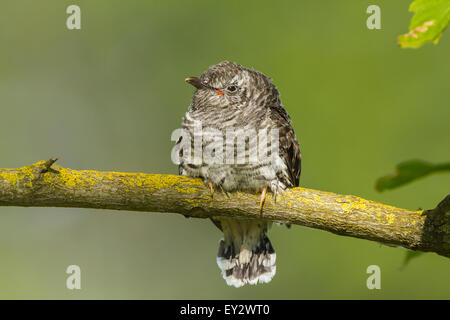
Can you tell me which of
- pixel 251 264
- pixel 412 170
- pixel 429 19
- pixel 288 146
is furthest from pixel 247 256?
pixel 429 19

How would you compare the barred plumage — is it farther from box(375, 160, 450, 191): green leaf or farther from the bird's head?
box(375, 160, 450, 191): green leaf

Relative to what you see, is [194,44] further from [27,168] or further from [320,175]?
[27,168]

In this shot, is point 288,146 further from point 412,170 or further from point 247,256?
point 412,170

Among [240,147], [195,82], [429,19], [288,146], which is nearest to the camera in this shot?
[429,19]

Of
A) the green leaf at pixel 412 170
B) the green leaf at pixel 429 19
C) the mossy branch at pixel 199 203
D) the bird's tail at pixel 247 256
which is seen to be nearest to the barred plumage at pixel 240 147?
the bird's tail at pixel 247 256

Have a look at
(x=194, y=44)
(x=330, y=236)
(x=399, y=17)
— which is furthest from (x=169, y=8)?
(x=330, y=236)

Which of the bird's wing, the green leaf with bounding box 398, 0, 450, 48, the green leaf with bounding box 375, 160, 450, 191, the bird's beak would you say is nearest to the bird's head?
the bird's beak
